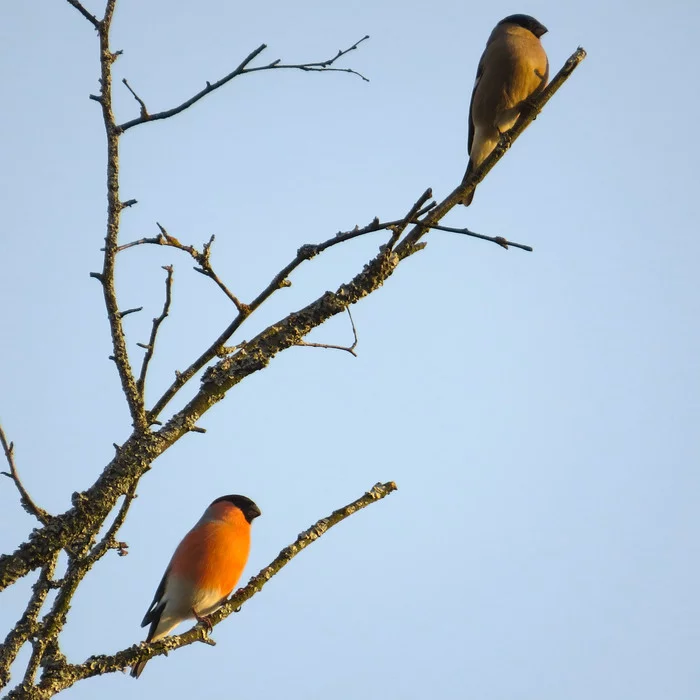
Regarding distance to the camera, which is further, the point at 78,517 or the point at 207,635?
the point at 207,635

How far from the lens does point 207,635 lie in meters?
3.39

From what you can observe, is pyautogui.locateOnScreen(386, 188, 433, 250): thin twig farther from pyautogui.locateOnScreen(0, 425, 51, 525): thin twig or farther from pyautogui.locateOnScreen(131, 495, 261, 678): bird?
pyautogui.locateOnScreen(131, 495, 261, 678): bird

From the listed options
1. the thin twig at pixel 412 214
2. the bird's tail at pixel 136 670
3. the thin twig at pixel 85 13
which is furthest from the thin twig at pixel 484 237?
the bird's tail at pixel 136 670

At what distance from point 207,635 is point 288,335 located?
1261 mm

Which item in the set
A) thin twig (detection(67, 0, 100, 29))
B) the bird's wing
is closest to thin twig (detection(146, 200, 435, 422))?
thin twig (detection(67, 0, 100, 29))

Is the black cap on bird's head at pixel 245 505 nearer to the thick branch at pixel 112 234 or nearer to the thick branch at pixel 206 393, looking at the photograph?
the thick branch at pixel 206 393

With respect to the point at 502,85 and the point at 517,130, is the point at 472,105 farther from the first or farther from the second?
the point at 517,130

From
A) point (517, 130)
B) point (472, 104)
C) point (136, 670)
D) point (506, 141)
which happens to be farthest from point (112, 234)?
point (472, 104)

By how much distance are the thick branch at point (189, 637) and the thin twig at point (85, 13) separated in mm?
2067

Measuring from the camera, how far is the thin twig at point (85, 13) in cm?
308

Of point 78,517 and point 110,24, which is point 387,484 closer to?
point 78,517

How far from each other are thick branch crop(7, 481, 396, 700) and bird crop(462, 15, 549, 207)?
2805 millimetres

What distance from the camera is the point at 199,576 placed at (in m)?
5.62

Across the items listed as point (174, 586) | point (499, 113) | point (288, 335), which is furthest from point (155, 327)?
point (499, 113)
